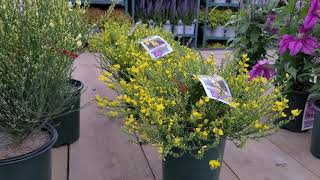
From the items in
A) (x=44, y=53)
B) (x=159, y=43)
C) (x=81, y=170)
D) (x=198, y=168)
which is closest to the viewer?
(x=44, y=53)

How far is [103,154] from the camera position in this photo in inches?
66.8

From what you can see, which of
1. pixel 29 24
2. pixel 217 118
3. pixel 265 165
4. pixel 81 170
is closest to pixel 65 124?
pixel 81 170

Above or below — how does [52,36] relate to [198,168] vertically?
above

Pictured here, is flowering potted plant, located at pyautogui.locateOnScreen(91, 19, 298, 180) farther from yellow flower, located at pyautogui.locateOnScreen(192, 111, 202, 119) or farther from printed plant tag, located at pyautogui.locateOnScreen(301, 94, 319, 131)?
printed plant tag, located at pyautogui.locateOnScreen(301, 94, 319, 131)

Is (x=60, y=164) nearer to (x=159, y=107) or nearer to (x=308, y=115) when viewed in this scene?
(x=159, y=107)

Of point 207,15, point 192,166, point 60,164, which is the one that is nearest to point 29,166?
point 60,164

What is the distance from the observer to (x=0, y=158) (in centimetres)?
118

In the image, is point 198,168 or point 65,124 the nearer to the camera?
point 198,168

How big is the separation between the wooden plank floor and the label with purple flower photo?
1.51 ft

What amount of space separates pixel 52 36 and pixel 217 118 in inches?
24.7

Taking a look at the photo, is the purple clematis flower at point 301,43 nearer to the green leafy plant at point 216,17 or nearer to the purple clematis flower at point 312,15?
the purple clematis flower at point 312,15

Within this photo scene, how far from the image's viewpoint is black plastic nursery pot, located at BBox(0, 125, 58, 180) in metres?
1.13

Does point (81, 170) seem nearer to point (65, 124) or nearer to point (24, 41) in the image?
point (65, 124)

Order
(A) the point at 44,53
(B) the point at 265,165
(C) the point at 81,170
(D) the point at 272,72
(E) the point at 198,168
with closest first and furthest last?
(A) the point at 44,53 → (E) the point at 198,168 → (C) the point at 81,170 → (B) the point at 265,165 → (D) the point at 272,72
